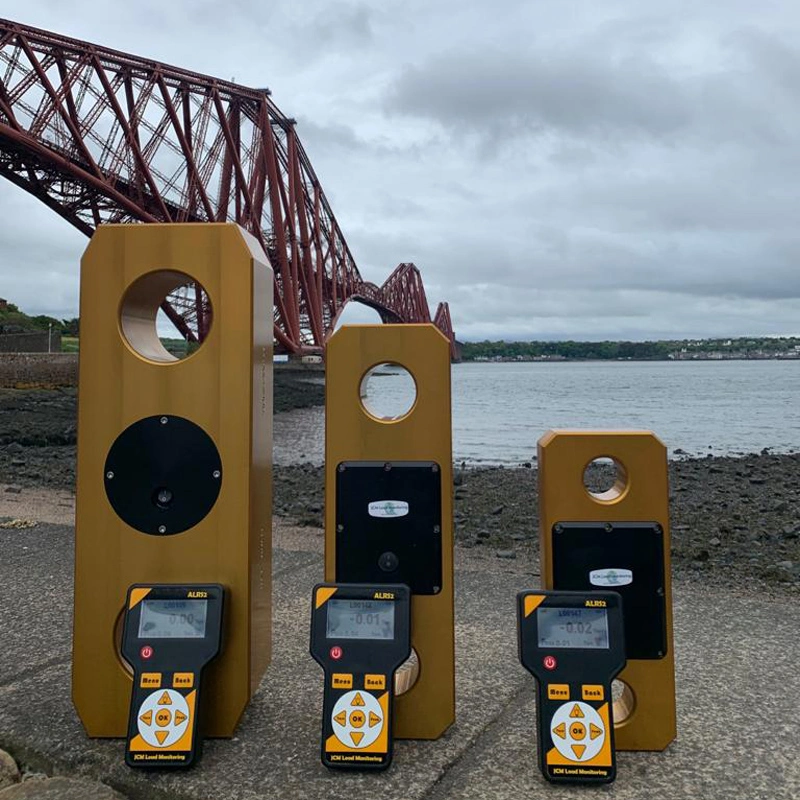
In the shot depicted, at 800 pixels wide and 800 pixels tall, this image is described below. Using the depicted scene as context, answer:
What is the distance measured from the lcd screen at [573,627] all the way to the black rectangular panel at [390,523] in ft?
1.02

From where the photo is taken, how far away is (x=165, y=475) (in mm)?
1971

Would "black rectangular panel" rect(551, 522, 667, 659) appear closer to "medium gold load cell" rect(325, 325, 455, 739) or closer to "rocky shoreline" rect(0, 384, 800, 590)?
"medium gold load cell" rect(325, 325, 455, 739)

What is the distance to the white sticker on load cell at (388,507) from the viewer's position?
6.52ft

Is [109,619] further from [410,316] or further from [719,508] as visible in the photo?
[410,316]

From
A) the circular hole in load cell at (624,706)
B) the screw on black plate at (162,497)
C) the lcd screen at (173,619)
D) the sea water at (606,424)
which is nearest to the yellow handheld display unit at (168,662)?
the lcd screen at (173,619)

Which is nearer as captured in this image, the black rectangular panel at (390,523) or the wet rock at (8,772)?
the wet rock at (8,772)

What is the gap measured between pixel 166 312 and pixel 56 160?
750cm

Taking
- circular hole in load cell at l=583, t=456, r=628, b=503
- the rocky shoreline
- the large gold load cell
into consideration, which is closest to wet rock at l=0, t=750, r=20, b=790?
the large gold load cell

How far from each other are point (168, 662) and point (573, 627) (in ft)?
3.59

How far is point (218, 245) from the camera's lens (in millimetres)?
1979

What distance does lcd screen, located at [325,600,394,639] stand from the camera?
6.29 feet

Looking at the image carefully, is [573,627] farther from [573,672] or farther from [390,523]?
[390,523]

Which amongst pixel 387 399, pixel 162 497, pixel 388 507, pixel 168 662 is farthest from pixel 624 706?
pixel 387 399

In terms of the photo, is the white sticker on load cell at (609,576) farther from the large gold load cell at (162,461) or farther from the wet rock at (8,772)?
the wet rock at (8,772)
